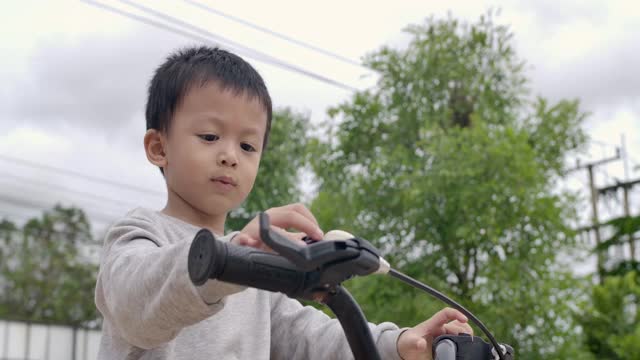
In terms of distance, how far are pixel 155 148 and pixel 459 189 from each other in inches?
240

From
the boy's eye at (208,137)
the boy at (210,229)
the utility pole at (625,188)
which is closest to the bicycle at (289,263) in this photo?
the boy at (210,229)

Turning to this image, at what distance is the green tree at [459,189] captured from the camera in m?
7.29

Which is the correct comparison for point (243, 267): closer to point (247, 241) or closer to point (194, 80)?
point (247, 241)

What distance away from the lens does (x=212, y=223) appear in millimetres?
1581

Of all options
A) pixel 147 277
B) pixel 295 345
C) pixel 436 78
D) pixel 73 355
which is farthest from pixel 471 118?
pixel 73 355

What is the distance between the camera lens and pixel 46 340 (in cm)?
1858

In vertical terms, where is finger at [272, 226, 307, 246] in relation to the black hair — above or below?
below

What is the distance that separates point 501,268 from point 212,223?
6053mm

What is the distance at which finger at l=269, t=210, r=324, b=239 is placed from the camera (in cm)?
97

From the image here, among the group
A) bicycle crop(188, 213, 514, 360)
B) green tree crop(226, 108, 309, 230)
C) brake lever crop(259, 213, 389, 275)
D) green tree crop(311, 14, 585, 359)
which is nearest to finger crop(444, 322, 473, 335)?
bicycle crop(188, 213, 514, 360)

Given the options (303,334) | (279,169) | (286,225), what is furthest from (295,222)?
(279,169)

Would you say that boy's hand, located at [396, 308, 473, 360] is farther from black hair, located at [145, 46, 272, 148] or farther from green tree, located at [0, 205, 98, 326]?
green tree, located at [0, 205, 98, 326]

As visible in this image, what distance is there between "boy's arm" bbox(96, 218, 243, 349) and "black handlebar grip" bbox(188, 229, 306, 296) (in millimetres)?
71

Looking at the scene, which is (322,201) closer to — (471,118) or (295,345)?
(471,118)
